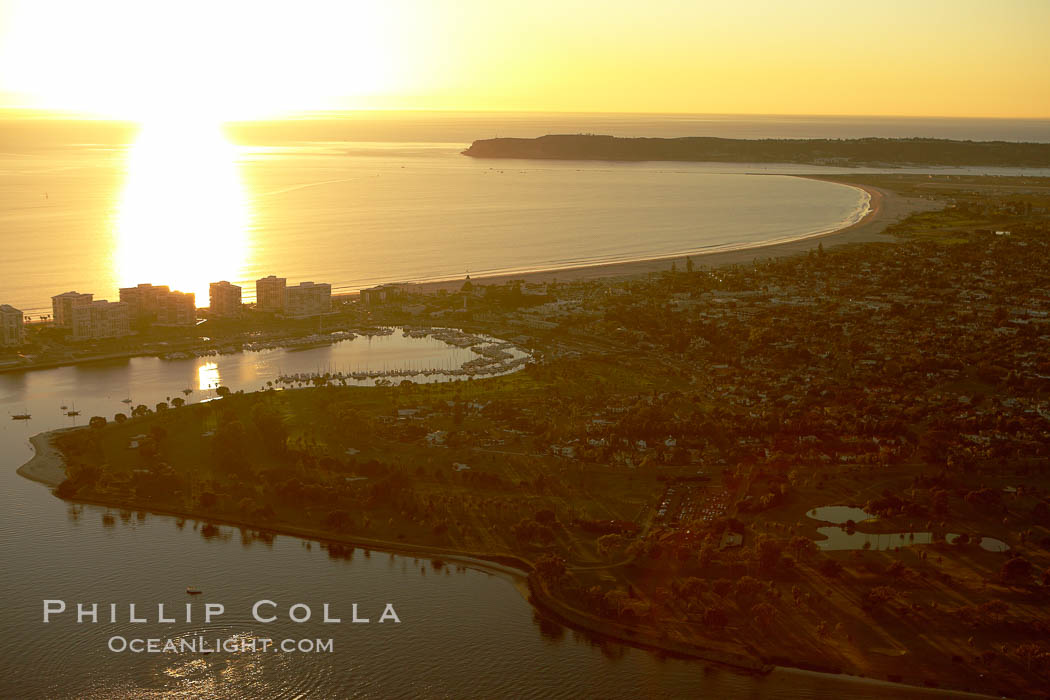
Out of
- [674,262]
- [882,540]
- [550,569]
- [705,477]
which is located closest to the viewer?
[550,569]

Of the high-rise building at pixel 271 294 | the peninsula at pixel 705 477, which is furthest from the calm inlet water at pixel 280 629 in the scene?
the high-rise building at pixel 271 294

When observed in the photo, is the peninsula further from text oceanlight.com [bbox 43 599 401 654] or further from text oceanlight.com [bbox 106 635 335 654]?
text oceanlight.com [bbox 106 635 335 654]

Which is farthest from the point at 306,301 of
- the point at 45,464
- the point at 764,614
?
the point at 764,614

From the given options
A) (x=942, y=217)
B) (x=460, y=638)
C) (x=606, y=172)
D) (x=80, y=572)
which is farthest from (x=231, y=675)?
(x=606, y=172)

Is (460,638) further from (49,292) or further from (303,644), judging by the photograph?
(49,292)

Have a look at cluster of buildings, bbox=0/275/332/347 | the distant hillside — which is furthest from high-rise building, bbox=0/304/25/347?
the distant hillside

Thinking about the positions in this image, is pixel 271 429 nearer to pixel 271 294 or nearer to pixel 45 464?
pixel 45 464

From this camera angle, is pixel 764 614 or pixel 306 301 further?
pixel 306 301
